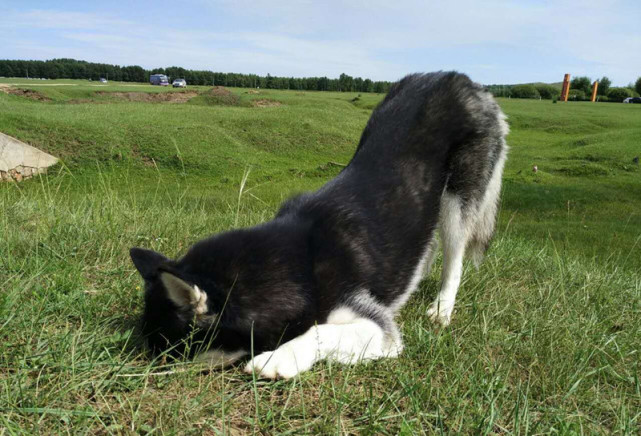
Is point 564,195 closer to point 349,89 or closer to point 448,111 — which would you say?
point 448,111

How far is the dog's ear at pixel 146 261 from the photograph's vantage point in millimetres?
2557

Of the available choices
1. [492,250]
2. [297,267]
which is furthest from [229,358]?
[492,250]

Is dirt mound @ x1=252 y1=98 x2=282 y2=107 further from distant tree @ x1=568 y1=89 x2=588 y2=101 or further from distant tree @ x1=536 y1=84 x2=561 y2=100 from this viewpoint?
distant tree @ x1=568 y1=89 x2=588 y2=101

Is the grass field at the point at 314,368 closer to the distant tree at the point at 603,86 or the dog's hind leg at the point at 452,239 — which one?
the dog's hind leg at the point at 452,239

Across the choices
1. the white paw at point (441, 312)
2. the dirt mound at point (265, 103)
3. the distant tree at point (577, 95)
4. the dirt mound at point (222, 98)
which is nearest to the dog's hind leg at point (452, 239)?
the white paw at point (441, 312)

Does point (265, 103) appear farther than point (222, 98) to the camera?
Yes

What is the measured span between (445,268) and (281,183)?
879 cm

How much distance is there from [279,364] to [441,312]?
1.46 metres

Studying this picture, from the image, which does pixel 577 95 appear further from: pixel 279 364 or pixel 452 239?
pixel 279 364

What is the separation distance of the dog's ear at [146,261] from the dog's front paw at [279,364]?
663 mm

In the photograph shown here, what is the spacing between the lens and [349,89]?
196ft

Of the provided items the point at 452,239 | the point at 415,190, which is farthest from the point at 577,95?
the point at 415,190

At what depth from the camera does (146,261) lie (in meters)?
2.60

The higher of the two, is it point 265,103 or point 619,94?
point 619,94
